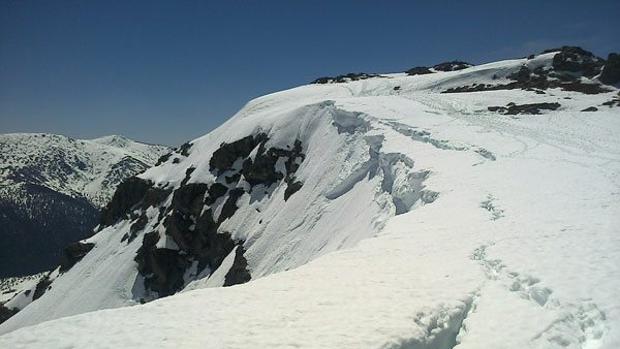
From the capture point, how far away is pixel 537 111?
54.1m

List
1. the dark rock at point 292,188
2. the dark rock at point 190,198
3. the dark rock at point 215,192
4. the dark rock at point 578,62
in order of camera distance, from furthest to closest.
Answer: the dark rock at point 578,62
the dark rock at point 190,198
the dark rock at point 215,192
the dark rock at point 292,188

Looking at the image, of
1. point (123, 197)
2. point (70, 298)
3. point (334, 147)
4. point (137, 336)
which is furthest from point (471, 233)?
point (123, 197)

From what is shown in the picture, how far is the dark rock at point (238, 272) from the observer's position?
48.1m

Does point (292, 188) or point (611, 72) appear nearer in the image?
point (292, 188)

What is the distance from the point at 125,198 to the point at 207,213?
127 feet

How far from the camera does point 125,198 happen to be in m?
96.4

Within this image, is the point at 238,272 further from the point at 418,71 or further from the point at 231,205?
the point at 418,71

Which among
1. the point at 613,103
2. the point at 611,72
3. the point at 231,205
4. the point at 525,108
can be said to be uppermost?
the point at 611,72

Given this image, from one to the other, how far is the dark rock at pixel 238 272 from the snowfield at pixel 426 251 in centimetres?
104

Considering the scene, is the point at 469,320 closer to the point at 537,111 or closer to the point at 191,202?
the point at 537,111

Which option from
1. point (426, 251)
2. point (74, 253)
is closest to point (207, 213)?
point (74, 253)

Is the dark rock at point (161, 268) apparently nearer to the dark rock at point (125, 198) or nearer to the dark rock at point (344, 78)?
the dark rock at point (125, 198)

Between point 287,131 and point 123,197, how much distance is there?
51.9 m

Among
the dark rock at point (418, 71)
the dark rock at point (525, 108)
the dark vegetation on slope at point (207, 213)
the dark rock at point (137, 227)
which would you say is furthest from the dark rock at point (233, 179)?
the dark rock at point (418, 71)
